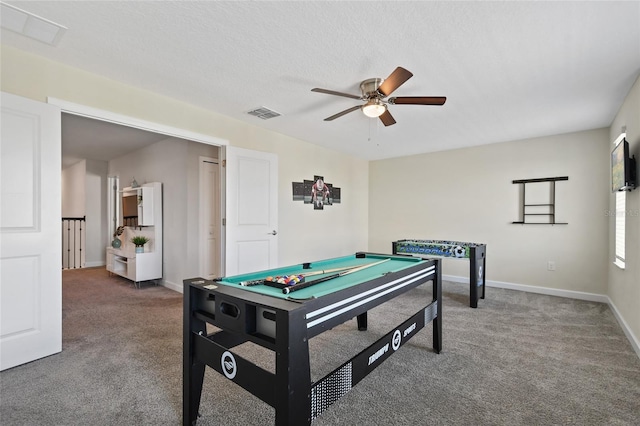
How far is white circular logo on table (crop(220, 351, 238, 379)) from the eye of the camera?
4.47 ft

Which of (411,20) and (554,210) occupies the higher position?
(411,20)

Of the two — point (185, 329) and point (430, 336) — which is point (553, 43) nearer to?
point (430, 336)

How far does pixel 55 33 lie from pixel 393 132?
3.59 metres

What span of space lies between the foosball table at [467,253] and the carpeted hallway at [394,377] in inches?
14.8

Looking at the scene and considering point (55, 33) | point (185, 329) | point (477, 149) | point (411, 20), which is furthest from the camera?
point (477, 149)

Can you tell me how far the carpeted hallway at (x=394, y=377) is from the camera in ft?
5.59

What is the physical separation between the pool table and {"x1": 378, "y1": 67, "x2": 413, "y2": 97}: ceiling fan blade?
138 centimetres

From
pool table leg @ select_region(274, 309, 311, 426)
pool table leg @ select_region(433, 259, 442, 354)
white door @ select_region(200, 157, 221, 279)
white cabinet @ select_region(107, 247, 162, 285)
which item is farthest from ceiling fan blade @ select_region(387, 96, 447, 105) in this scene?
white cabinet @ select_region(107, 247, 162, 285)

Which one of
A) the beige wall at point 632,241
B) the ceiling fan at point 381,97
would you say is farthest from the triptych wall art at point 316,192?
the beige wall at point 632,241

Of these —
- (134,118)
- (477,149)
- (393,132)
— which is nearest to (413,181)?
(477,149)

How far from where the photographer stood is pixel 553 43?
6.83ft

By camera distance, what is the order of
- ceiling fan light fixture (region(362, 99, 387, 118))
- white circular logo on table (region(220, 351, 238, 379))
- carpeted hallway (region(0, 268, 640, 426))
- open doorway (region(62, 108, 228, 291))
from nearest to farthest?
1. white circular logo on table (region(220, 351, 238, 379))
2. carpeted hallway (region(0, 268, 640, 426))
3. ceiling fan light fixture (region(362, 99, 387, 118))
4. open doorway (region(62, 108, 228, 291))

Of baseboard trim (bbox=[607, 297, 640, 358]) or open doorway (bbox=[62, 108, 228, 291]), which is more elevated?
open doorway (bbox=[62, 108, 228, 291])

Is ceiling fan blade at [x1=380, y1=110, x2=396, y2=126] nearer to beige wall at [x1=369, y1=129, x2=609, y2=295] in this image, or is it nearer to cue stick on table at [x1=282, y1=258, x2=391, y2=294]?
cue stick on table at [x1=282, y1=258, x2=391, y2=294]
